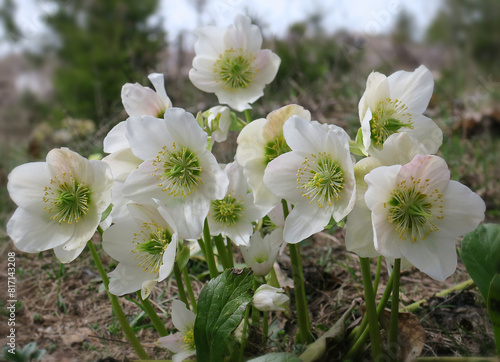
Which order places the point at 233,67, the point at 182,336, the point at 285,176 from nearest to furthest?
the point at 285,176 → the point at 182,336 → the point at 233,67

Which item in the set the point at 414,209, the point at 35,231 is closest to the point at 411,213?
the point at 414,209

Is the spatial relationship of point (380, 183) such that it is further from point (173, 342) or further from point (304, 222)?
point (173, 342)

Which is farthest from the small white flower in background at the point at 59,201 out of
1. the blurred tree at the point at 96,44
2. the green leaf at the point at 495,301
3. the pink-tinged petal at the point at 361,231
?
the blurred tree at the point at 96,44

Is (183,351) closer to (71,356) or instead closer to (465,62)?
(71,356)

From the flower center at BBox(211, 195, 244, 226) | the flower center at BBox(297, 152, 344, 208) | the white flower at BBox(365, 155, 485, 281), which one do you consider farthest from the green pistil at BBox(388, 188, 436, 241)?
the flower center at BBox(211, 195, 244, 226)

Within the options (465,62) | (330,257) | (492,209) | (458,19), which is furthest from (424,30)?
(330,257)

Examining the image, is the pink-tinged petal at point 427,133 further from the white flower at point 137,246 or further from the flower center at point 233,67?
the white flower at point 137,246
